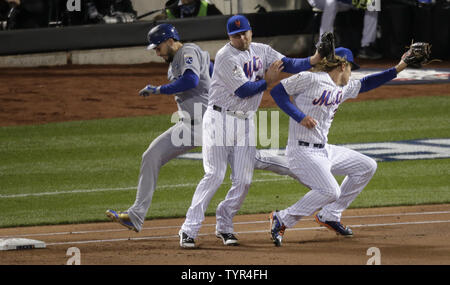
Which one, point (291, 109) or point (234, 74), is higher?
point (234, 74)

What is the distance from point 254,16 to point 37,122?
6.17 m

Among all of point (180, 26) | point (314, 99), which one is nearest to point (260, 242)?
point (314, 99)

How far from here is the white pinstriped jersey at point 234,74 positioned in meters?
7.55

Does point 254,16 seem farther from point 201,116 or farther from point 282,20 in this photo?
point 201,116

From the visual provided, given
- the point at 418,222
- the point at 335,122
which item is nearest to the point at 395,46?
the point at 335,122

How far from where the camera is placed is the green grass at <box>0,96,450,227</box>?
393 inches

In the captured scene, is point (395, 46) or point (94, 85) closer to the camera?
point (94, 85)

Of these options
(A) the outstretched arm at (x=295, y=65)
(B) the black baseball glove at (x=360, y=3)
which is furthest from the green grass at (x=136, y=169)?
(B) the black baseball glove at (x=360, y=3)

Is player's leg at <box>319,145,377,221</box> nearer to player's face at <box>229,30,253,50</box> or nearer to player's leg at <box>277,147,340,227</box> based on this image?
player's leg at <box>277,147,340,227</box>

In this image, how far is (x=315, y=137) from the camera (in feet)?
25.0

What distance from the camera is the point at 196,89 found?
8.12 meters

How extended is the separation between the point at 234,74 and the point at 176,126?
85 centimetres

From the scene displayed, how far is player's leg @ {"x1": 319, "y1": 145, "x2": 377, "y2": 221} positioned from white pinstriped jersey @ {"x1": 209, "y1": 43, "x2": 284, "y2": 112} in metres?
0.81

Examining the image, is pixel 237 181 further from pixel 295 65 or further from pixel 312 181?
pixel 295 65
